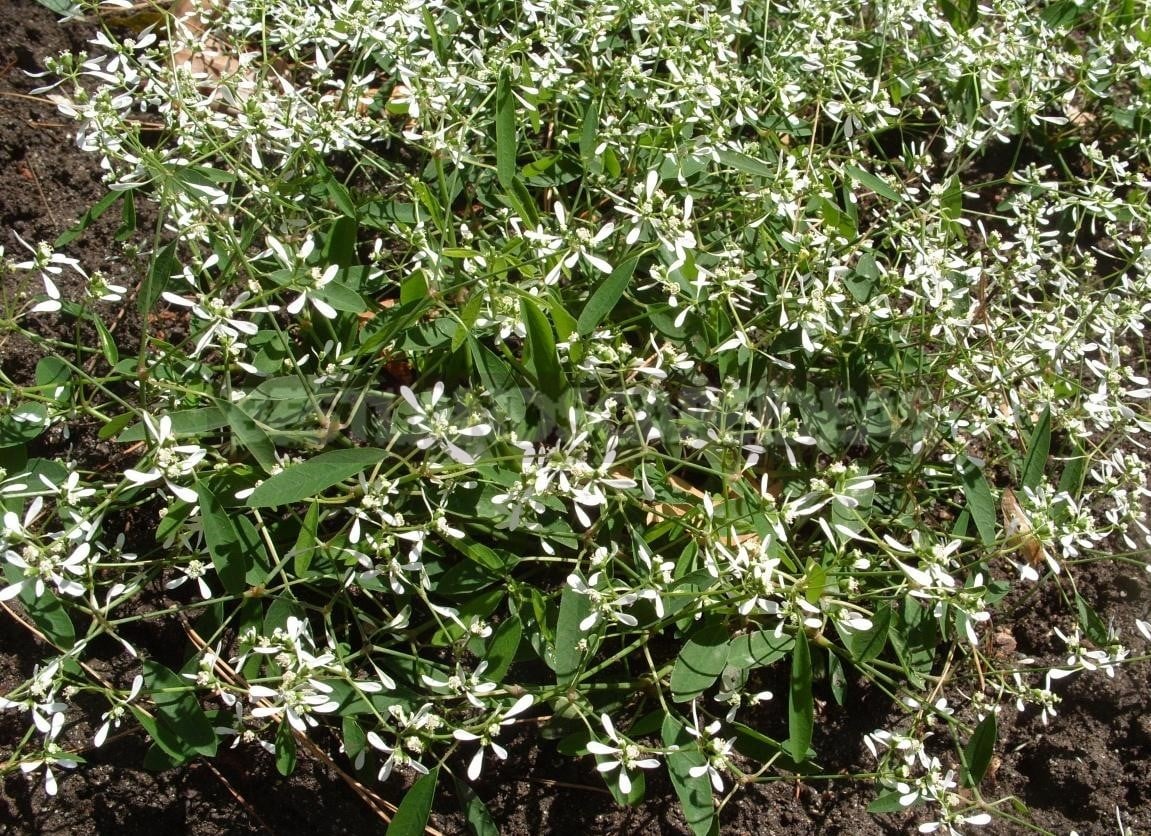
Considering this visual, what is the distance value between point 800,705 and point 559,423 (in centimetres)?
70

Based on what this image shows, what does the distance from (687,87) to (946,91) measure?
1.03 m

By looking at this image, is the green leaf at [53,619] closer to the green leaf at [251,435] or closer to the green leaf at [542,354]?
the green leaf at [251,435]

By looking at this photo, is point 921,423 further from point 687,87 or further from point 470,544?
point 470,544

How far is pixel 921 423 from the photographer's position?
86.3 inches

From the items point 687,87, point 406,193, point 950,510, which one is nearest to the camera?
point 687,87

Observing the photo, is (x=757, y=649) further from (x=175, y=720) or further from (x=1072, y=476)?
(x=175, y=720)

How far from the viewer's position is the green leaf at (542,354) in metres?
1.85

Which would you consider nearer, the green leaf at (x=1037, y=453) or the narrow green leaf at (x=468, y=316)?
the narrow green leaf at (x=468, y=316)

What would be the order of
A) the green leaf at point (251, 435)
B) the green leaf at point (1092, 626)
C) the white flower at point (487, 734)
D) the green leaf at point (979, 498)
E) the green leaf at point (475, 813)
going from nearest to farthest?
1. the white flower at point (487, 734)
2. the green leaf at point (251, 435)
3. the green leaf at point (475, 813)
4. the green leaf at point (979, 498)
5. the green leaf at point (1092, 626)

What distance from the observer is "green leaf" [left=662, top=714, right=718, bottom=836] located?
5.91ft

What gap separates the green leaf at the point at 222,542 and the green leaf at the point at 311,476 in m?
0.08

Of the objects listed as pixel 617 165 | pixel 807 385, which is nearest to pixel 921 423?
pixel 807 385

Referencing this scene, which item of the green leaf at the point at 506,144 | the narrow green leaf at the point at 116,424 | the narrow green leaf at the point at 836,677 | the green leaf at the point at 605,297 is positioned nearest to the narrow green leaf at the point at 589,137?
the green leaf at the point at 506,144

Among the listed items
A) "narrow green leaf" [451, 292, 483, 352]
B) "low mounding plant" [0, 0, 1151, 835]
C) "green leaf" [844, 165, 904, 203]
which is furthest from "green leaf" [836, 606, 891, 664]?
"green leaf" [844, 165, 904, 203]
